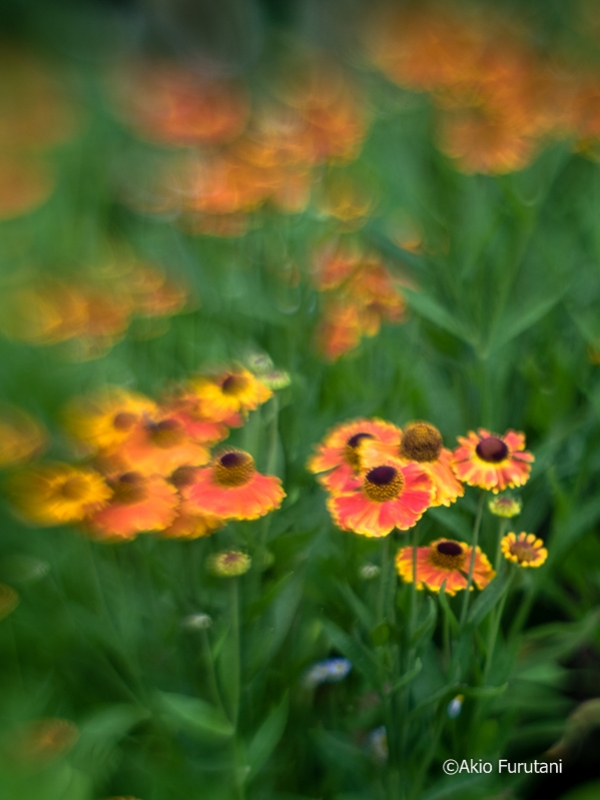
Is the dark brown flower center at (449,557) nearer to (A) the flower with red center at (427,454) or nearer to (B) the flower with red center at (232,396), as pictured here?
(A) the flower with red center at (427,454)

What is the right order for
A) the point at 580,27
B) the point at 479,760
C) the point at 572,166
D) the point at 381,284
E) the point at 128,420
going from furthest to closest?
the point at 580,27, the point at 572,166, the point at 381,284, the point at 128,420, the point at 479,760

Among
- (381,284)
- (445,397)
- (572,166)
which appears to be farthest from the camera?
(572,166)

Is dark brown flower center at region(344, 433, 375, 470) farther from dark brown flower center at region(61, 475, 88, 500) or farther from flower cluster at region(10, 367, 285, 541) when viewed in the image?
dark brown flower center at region(61, 475, 88, 500)

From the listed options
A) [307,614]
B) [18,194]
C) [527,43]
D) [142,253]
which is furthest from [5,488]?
[527,43]

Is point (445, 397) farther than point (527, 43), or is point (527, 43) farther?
point (527, 43)

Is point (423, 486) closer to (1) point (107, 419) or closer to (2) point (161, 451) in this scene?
(2) point (161, 451)

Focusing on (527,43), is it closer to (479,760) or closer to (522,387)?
(522,387)

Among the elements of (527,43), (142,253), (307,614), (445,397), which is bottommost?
Result: (142,253)
